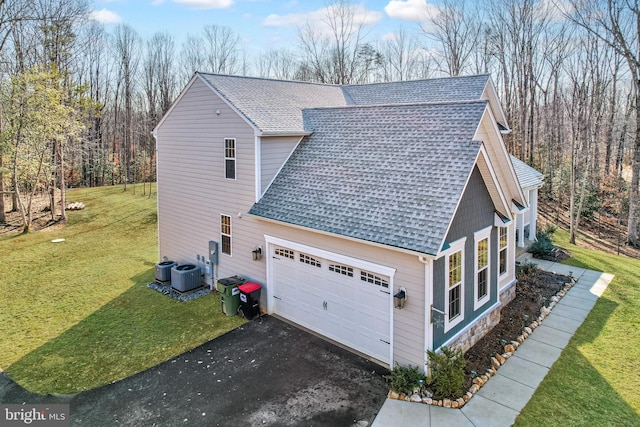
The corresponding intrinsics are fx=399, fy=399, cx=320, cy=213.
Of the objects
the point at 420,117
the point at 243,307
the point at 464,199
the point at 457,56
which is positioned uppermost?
the point at 457,56

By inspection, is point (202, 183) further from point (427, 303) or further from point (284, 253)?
point (427, 303)

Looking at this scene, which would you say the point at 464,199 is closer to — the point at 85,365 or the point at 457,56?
the point at 85,365

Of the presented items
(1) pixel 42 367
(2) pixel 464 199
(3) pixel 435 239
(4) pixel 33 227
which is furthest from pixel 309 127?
(4) pixel 33 227

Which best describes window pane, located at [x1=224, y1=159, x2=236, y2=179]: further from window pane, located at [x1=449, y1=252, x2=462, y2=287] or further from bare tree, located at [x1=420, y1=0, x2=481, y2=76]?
bare tree, located at [x1=420, y1=0, x2=481, y2=76]

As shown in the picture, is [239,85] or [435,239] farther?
[239,85]

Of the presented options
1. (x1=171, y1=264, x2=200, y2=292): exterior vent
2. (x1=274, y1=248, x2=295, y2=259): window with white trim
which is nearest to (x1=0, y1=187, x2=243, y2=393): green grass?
(x1=171, y1=264, x2=200, y2=292): exterior vent

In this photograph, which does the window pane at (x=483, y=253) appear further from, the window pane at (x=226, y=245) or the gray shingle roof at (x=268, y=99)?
the window pane at (x=226, y=245)

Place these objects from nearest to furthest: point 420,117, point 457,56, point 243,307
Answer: point 420,117 < point 243,307 < point 457,56

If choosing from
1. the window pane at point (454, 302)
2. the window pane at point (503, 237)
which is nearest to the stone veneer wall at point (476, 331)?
the window pane at point (454, 302)
